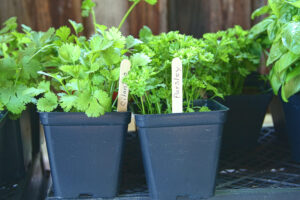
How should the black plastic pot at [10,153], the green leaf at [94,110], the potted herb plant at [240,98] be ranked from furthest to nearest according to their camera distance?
the potted herb plant at [240,98] < the black plastic pot at [10,153] < the green leaf at [94,110]

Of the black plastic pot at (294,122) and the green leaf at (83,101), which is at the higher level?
the green leaf at (83,101)

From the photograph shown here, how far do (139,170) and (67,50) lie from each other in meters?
0.44

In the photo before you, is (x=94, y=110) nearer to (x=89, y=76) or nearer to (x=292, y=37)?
(x=89, y=76)

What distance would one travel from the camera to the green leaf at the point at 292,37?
80cm

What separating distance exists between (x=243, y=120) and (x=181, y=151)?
1.46ft

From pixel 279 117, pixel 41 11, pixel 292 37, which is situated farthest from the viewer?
pixel 41 11

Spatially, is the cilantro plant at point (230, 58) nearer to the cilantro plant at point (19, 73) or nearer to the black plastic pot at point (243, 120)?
the black plastic pot at point (243, 120)

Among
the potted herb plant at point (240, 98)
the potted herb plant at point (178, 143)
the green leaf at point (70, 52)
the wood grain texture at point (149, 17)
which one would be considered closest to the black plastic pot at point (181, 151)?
the potted herb plant at point (178, 143)

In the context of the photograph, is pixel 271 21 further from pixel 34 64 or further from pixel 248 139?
pixel 34 64

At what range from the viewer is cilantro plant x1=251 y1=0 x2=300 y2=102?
32.2 inches

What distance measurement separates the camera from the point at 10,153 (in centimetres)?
96

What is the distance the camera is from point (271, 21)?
3.50 ft

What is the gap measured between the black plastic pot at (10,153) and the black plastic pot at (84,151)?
0.24 m

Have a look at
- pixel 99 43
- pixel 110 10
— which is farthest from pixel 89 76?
pixel 110 10
